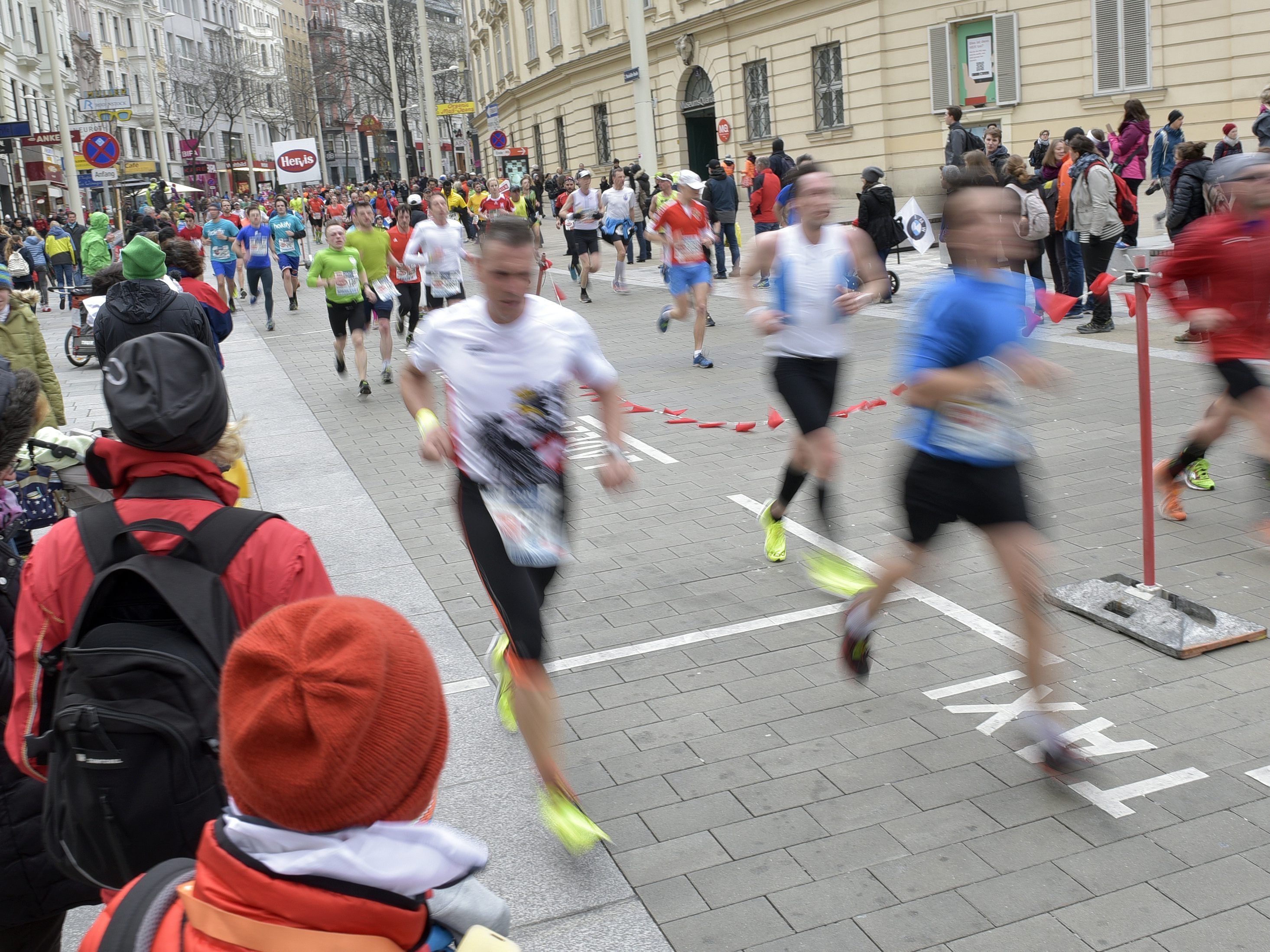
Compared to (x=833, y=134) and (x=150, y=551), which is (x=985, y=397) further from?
(x=833, y=134)

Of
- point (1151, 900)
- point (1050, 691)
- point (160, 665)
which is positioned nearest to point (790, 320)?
point (1050, 691)

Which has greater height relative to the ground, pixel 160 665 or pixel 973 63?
pixel 973 63

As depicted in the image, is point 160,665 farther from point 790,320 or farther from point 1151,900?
point 790,320

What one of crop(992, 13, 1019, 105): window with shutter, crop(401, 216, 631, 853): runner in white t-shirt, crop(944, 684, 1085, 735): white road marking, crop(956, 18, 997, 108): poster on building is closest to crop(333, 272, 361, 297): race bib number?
crop(401, 216, 631, 853): runner in white t-shirt

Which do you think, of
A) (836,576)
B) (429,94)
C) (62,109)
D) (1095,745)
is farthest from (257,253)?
(429,94)

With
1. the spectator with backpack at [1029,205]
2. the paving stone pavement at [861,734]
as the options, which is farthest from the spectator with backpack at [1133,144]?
the paving stone pavement at [861,734]

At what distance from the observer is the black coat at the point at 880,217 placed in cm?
1599

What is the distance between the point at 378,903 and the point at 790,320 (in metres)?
4.79

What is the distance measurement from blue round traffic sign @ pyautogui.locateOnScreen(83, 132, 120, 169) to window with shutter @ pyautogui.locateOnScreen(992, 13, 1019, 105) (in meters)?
18.7

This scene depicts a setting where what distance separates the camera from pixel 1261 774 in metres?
3.96

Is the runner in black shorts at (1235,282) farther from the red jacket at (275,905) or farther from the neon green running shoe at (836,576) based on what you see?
the red jacket at (275,905)

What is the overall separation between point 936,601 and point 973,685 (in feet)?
3.18

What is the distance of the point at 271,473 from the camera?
9.22 metres

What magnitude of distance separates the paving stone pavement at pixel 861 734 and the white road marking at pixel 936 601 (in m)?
0.03
